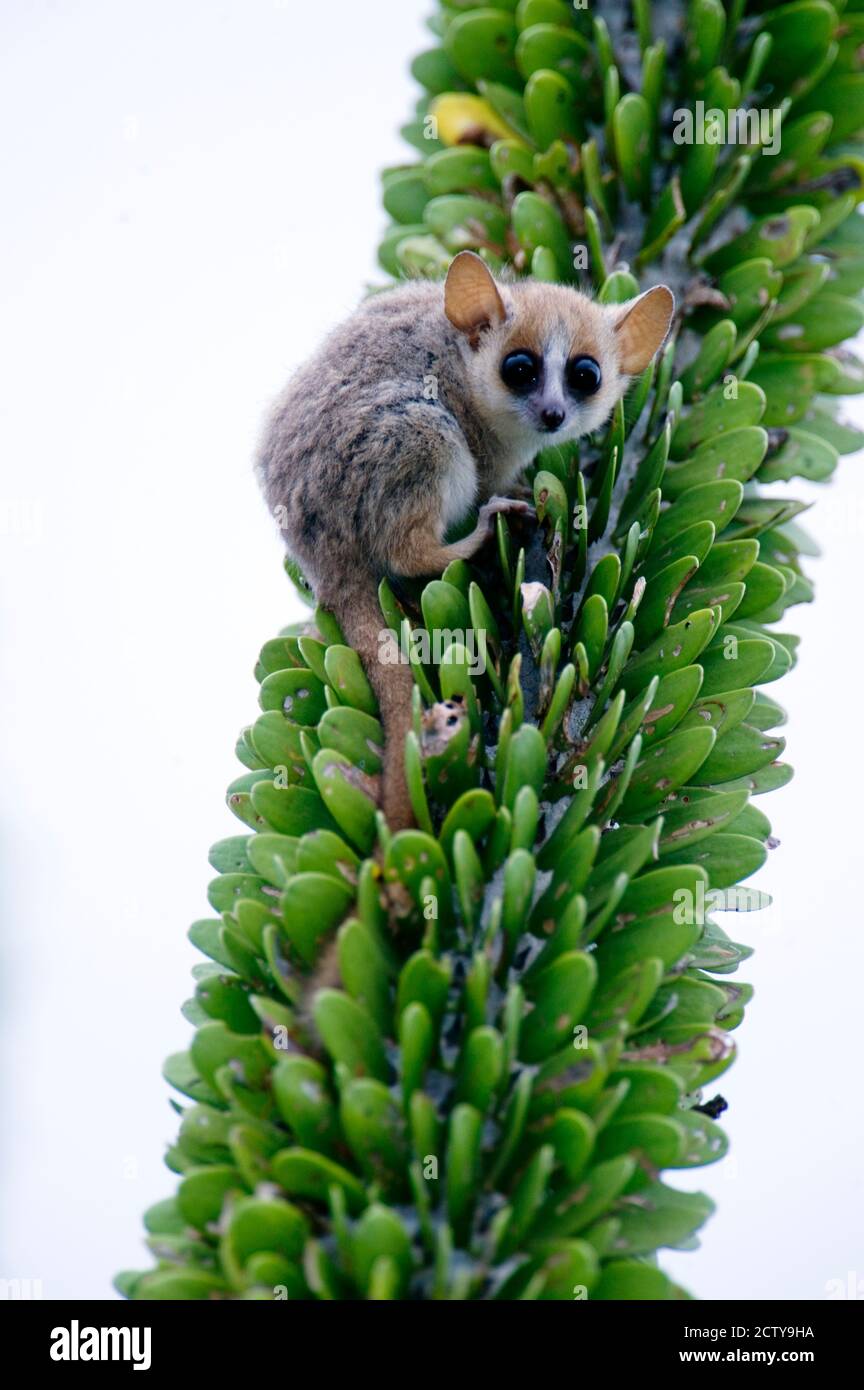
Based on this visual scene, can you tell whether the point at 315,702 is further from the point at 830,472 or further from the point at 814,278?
the point at 814,278

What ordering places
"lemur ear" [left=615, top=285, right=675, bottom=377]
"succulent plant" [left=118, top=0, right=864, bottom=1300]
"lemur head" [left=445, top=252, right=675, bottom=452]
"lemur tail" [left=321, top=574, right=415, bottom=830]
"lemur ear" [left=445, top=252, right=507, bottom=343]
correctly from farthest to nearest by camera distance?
"lemur head" [left=445, top=252, right=675, bottom=452] → "lemur ear" [left=445, top=252, right=507, bottom=343] → "lemur ear" [left=615, top=285, right=675, bottom=377] → "lemur tail" [left=321, top=574, right=415, bottom=830] → "succulent plant" [left=118, top=0, right=864, bottom=1300]

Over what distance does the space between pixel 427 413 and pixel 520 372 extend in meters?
0.39

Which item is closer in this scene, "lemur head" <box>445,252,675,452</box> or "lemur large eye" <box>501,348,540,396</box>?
"lemur head" <box>445,252,675,452</box>

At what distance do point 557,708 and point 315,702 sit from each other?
477 mm

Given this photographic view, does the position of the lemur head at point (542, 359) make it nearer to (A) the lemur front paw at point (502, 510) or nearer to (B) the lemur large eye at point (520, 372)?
(B) the lemur large eye at point (520, 372)

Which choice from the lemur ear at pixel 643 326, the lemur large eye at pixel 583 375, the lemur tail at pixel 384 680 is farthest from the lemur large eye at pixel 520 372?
the lemur tail at pixel 384 680

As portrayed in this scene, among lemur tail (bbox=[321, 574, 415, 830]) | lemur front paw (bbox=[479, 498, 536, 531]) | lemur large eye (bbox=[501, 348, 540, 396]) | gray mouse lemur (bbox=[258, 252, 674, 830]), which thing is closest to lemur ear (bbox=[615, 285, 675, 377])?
gray mouse lemur (bbox=[258, 252, 674, 830])

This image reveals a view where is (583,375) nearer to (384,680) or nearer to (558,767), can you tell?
(384,680)

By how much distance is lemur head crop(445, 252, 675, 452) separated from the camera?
3040 mm

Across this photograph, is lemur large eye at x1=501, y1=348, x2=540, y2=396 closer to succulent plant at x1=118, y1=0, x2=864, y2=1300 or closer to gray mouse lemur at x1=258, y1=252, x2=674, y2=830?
gray mouse lemur at x1=258, y1=252, x2=674, y2=830

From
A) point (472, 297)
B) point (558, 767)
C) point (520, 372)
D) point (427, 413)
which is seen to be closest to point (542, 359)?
point (520, 372)

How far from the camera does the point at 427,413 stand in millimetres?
2891
